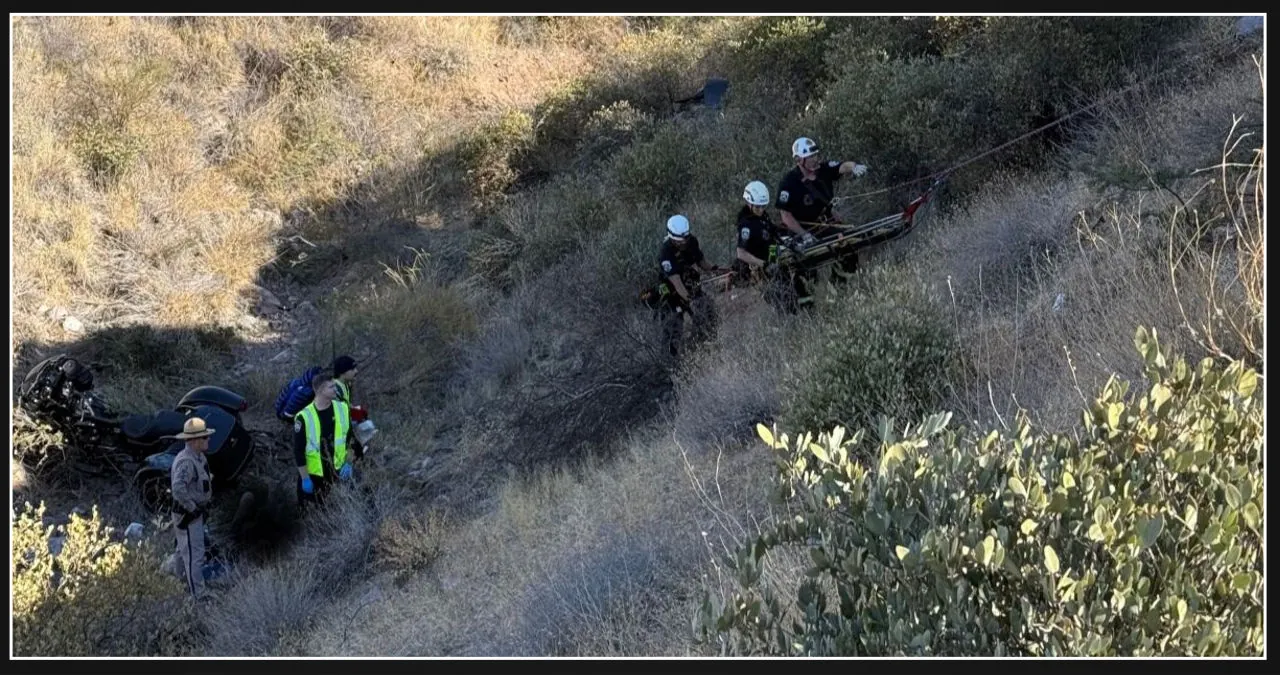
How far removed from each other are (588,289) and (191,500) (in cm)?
533

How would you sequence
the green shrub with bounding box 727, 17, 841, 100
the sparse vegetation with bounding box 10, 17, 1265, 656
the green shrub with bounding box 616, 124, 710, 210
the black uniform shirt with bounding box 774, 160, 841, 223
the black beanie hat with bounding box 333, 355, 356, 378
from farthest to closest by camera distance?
the green shrub with bounding box 727, 17, 841, 100
the green shrub with bounding box 616, 124, 710, 210
the black uniform shirt with bounding box 774, 160, 841, 223
the black beanie hat with bounding box 333, 355, 356, 378
the sparse vegetation with bounding box 10, 17, 1265, 656

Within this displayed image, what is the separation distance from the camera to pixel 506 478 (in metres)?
8.82

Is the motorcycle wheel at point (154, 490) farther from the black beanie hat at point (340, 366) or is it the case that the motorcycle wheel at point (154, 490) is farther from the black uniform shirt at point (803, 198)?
the black uniform shirt at point (803, 198)

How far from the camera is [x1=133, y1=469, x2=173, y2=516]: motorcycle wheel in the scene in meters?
9.08

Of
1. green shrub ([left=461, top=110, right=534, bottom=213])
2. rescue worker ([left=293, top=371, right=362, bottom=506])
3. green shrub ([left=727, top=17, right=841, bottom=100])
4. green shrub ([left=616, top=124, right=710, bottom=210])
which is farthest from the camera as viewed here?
green shrub ([left=461, top=110, right=534, bottom=213])

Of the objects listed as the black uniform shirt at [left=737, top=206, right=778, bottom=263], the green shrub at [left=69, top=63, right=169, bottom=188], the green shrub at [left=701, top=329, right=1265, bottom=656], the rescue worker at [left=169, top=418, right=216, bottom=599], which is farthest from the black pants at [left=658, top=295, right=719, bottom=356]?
the green shrub at [left=69, top=63, right=169, bottom=188]

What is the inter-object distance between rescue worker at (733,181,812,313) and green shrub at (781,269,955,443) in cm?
179

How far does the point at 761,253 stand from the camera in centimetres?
866

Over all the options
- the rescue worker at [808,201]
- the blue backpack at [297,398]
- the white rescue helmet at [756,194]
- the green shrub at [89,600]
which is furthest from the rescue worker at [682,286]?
the green shrub at [89,600]

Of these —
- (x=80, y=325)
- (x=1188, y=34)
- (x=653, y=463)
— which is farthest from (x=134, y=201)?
(x=1188, y=34)

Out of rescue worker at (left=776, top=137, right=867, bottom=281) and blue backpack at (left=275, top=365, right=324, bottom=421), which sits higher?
rescue worker at (left=776, top=137, right=867, bottom=281)

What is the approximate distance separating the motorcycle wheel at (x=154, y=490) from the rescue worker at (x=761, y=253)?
5334 mm

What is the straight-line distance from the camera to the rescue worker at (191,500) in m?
7.57

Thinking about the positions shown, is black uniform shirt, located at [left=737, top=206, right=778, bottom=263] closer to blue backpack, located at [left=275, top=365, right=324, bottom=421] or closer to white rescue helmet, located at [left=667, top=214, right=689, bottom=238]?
white rescue helmet, located at [left=667, top=214, right=689, bottom=238]
